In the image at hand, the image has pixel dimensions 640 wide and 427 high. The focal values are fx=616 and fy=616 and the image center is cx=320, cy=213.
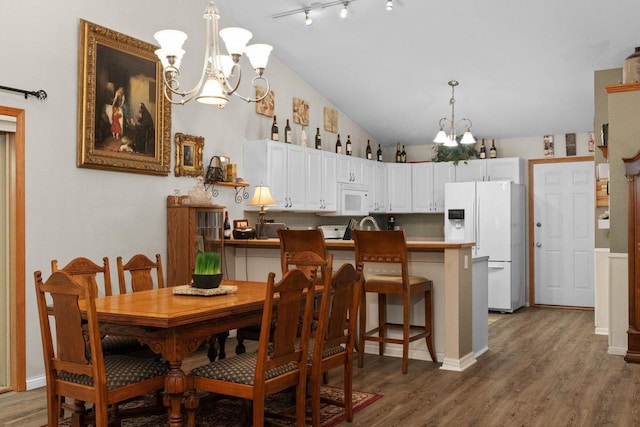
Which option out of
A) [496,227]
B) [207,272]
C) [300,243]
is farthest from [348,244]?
[496,227]

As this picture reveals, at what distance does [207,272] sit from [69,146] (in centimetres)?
195

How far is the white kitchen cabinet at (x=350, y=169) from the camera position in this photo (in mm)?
7665

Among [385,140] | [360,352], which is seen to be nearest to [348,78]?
[385,140]

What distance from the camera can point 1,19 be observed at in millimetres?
4148

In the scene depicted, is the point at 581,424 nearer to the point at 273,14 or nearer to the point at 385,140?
the point at 273,14

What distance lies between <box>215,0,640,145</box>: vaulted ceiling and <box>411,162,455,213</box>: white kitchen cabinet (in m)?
0.76

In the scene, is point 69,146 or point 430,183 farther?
point 430,183

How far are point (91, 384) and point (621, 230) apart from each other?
178 inches

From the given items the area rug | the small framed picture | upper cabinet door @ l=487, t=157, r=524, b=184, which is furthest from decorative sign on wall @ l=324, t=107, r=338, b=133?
the area rug

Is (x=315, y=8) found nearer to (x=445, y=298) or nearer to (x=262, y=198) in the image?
(x=262, y=198)

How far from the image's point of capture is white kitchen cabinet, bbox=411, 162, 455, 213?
348 inches

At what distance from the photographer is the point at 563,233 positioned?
27.5 ft

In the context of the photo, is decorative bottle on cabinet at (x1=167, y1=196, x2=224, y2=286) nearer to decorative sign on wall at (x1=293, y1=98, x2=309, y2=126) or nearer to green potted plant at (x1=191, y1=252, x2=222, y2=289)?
green potted plant at (x1=191, y1=252, x2=222, y2=289)

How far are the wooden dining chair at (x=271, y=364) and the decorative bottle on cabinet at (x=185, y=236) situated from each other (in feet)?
8.16
